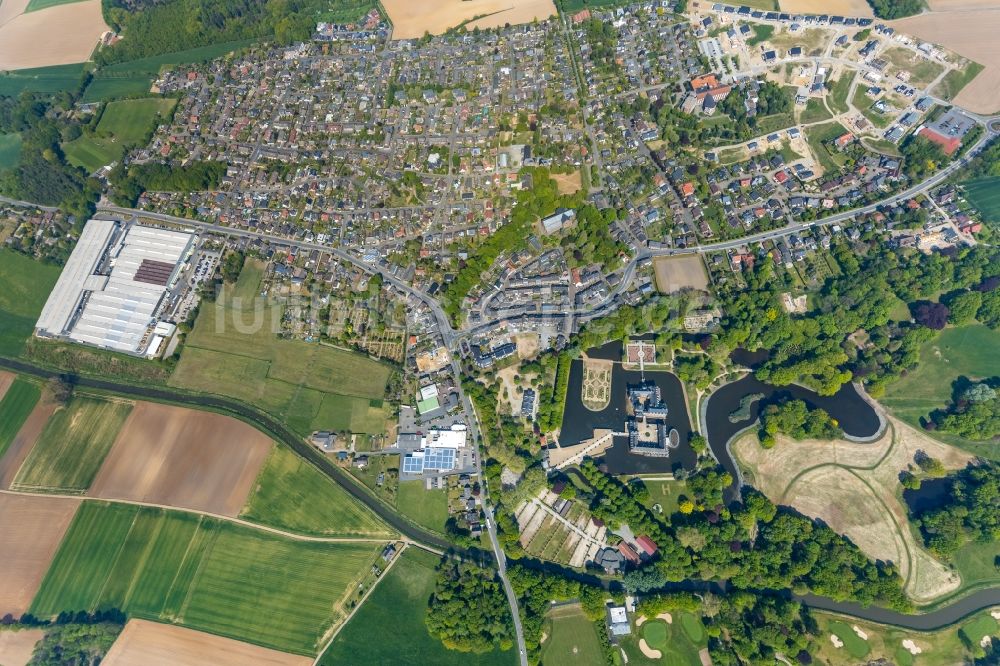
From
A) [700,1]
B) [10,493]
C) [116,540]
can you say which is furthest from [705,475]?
[10,493]

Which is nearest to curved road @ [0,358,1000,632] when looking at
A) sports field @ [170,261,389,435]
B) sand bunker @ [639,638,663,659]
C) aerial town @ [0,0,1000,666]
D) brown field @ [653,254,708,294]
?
aerial town @ [0,0,1000,666]

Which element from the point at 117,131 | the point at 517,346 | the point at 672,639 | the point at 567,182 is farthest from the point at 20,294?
the point at 672,639

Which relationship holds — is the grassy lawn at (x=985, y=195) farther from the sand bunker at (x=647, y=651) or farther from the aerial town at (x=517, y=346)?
the sand bunker at (x=647, y=651)

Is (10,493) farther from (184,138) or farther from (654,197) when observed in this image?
(654,197)

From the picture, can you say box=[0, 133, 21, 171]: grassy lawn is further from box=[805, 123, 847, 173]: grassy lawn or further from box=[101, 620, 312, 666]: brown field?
box=[805, 123, 847, 173]: grassy lawn

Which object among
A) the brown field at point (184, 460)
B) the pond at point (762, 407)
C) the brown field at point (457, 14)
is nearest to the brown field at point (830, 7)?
the brown field at point (457, 14)
